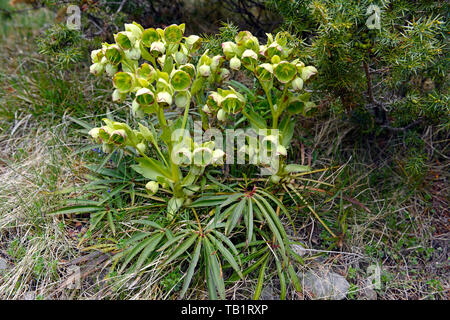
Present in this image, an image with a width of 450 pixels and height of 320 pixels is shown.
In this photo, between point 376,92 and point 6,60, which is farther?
point 6,60

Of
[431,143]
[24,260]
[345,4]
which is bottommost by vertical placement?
[24,260]

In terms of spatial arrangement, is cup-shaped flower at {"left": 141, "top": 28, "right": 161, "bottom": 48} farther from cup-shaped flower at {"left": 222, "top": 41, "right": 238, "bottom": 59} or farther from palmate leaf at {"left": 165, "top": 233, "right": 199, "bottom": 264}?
palmate leaf at {"left": 165, "top": 233, "right": 199, "bottom": 264}

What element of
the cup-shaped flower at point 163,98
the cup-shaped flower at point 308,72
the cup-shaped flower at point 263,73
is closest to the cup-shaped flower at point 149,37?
the cup-shaped flower at point 163,98

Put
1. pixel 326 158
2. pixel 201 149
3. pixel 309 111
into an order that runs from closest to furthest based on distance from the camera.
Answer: pixel 201 149 < pixel 309 111 < pixel 326 158

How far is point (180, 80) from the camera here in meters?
1.26

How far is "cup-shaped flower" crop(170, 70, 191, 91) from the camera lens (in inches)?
48.7

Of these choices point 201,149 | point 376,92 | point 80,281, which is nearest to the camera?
point 201,149

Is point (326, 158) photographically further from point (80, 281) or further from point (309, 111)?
point (80, 281)

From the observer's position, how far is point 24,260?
139 centimetres

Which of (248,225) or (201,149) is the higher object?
(201,149)

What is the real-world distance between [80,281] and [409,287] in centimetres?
118

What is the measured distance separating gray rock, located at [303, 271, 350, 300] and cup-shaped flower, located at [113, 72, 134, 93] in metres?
0.90

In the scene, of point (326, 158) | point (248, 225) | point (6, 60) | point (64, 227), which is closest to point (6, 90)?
point (6, 60)

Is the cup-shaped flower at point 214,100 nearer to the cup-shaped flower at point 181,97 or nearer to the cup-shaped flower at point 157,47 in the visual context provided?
the cup-shaped flower at point 181,97
